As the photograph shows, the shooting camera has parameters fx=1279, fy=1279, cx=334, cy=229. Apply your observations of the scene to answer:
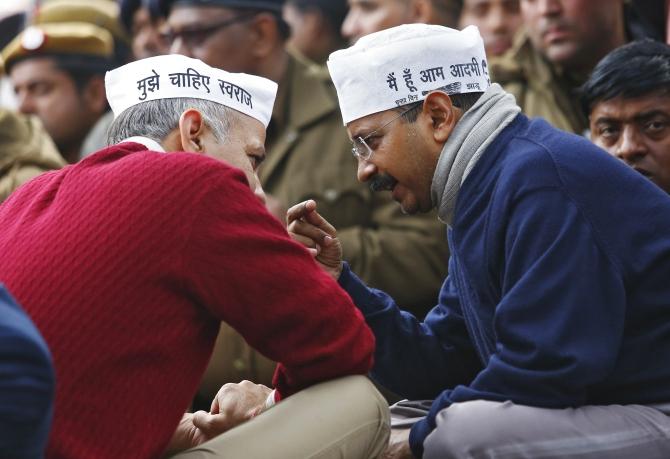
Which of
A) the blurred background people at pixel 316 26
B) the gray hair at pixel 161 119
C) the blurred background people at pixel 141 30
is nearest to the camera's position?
the gray hair at pixel 161 119

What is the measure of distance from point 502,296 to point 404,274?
94.2 inches

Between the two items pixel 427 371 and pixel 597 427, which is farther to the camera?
pixel 427 371

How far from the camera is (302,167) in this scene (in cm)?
653

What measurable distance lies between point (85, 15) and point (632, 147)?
16.4 ft

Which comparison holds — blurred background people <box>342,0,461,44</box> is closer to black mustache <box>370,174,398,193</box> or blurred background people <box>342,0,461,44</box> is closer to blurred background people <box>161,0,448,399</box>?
blurred background people <box>161,0,448,399</box>

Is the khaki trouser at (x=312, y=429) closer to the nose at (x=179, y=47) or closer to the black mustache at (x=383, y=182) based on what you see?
the black mustache at (x=383, y=182)

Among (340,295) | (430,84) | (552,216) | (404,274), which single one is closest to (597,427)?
(552,216)

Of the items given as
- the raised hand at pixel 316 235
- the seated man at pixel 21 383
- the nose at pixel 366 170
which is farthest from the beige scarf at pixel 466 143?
the seated man at pixel 21 383

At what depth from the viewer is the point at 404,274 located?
6129 mm

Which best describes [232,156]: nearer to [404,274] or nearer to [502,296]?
[502,296]

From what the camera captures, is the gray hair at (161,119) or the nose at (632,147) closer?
the gray hair at (161,119)

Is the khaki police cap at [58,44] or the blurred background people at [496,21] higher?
the blurred background people at [496,21]

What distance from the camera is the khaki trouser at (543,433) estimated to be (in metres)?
3.48

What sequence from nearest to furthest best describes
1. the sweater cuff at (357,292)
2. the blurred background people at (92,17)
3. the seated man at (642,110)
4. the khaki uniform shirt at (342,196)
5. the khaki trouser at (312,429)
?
the khaki trouser at (312,429)
the sweater cuff at (357,292)
the seated man at (642,110)
the khaki uniform shirt at (342,196)
the blurred background people at (92,17)
